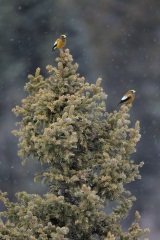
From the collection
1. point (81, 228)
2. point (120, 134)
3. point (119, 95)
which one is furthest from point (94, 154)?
point (119, 95)

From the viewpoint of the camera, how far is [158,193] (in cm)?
2491

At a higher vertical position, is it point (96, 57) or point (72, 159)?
point (96, 57)

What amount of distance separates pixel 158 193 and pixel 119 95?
4181 millimetres

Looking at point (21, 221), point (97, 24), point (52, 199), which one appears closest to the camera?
point (52, 199)

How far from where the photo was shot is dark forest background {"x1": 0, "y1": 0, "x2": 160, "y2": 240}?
23641 mm

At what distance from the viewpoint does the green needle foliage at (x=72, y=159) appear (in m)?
7.52

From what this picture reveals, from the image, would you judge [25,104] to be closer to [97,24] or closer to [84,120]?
[84,120]

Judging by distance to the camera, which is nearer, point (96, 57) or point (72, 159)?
point (72, 159)

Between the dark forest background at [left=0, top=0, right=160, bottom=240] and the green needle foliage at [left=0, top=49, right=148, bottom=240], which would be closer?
the green needle foliage at [left=0, top=49, right=148, bottom=240]

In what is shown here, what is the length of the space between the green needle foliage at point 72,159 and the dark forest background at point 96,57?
15.4 metres

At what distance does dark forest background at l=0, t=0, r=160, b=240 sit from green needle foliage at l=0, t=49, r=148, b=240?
1537cm

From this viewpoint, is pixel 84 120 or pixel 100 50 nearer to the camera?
pixel 84 120

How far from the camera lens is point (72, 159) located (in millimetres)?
7859

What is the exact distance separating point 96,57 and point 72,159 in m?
16.9
